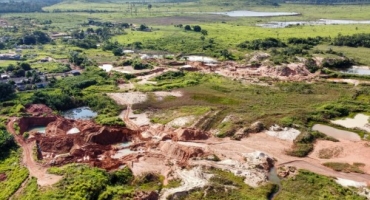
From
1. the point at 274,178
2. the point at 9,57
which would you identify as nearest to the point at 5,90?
the point at 9,57

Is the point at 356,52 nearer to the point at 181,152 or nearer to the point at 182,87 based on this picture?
the point at 182,87

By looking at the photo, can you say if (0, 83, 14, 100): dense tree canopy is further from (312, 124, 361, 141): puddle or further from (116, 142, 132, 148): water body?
(312, 124, 361, 141): puddle

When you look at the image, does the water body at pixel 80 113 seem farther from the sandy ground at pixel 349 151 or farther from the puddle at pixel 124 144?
the sandy ground at pixel 349 151

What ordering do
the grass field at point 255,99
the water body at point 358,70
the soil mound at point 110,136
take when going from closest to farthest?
the soil mound at point 110,136, the grass field at point 255,99, the water body at point 358,70

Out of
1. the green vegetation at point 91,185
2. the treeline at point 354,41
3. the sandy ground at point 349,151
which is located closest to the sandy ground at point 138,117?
the green vegetation at point 91,185

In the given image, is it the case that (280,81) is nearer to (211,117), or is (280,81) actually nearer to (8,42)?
(211,117)

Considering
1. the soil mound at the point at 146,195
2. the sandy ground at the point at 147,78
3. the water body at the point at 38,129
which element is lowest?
the soil mound at the point at 146,195
